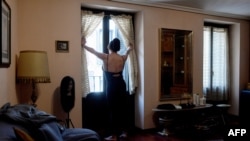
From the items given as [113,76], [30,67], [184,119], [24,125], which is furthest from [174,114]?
[24,125]

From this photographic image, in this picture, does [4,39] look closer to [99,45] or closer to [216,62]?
[99,45]

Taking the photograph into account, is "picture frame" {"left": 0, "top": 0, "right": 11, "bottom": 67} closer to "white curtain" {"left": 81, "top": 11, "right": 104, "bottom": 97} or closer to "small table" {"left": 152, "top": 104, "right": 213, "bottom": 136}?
"white curtain" {"left": 81, "top": 11, "right": 104, "bottom": 97}

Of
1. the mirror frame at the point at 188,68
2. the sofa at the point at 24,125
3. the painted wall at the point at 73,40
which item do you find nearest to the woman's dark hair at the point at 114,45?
the painted wall at the point at 73,40

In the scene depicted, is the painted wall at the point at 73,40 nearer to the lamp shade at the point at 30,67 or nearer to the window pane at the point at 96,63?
the lamp shade at the point at 30,67

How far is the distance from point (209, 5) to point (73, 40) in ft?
8.83

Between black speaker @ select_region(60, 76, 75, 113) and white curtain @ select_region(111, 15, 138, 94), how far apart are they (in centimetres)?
133

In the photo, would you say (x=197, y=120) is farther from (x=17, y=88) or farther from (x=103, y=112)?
(x=17, y=88)

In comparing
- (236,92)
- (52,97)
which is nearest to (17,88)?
(52,97)

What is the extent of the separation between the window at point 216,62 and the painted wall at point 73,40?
1.22 ft

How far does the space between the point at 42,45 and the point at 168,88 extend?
2.52 metres

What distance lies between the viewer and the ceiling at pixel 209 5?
4246mm

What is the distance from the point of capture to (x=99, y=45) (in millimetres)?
4238

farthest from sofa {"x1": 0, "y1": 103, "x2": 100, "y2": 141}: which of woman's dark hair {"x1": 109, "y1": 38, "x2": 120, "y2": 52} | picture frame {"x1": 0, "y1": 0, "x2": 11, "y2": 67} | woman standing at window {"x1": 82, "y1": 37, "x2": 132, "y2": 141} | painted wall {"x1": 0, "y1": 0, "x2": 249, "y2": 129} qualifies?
woman's dark hair {"x1": 109, "y1": 38, "x2": 120, "y2": 52}

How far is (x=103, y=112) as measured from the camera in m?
4.33
